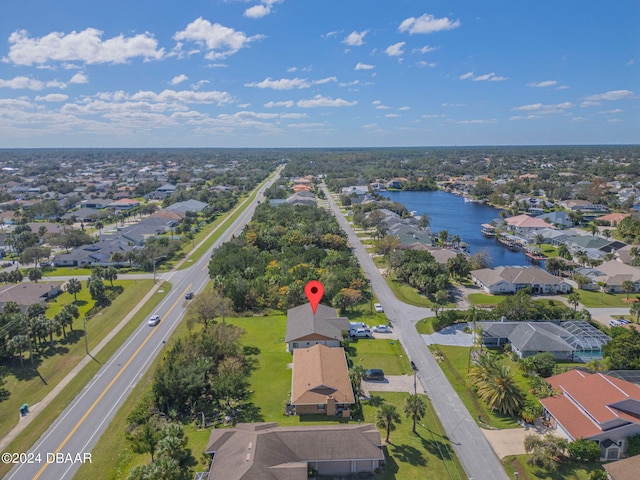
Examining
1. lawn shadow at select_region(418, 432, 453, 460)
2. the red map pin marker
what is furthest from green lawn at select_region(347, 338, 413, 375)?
lawn shadow at select_region(418, 432, 453, 460)

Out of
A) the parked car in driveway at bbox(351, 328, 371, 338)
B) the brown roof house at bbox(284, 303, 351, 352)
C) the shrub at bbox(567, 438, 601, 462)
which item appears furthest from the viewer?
the parked car in driveway at bbox(351, 328, 371, 338)

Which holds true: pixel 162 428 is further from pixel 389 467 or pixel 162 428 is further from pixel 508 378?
pixel 508 378

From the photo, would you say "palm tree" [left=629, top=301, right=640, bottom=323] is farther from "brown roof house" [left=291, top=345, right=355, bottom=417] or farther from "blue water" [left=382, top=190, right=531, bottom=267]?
"brown roof house" [left=291, top=345, right=355, bottom=417]

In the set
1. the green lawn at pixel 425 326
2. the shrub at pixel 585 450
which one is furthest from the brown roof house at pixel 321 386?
the shrub at pixel 585 450

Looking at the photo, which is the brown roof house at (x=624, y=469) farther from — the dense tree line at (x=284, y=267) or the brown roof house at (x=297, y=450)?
the dense tree line at (x=284, y=267)

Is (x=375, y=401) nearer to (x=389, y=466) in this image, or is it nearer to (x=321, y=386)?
(x=321, y=386)

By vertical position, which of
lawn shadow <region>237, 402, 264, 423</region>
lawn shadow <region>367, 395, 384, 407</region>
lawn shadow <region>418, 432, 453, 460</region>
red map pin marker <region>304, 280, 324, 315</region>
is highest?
red map pin marker <region>304, 280, 324, 315</region>

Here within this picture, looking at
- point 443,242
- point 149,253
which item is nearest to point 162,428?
point 149,253
